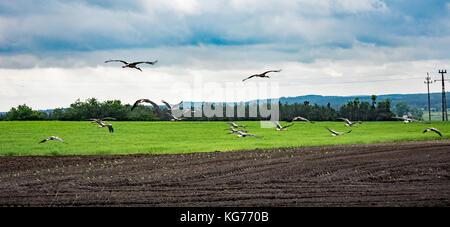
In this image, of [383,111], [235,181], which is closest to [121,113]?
[383,111]

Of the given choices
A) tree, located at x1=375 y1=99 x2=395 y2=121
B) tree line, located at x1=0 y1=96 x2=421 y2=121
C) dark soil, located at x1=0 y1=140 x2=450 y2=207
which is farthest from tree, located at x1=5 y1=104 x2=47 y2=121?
tree, located at x1=375 y1=99 x2=395 y2=121

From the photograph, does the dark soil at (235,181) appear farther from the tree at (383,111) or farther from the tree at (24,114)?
the tree at (383,111)

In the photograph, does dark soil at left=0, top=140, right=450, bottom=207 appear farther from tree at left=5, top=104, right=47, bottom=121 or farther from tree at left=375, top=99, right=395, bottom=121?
tree at left=375, top=99, right=395, bottom=121

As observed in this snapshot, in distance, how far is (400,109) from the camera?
14588cm

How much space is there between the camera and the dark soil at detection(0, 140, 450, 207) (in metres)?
14.3

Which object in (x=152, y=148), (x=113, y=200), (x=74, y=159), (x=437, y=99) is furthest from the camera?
(x=437, y=99)

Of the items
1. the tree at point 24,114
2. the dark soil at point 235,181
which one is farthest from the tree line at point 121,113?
the dark soil at point 235,181

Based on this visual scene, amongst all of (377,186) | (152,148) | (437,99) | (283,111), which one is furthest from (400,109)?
A: (377,186)

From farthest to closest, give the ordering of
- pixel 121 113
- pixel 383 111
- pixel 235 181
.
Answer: pixel 383 111 → pixel 121 113 → pixel 235 181

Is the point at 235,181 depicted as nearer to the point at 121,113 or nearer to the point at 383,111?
the point at 121,113

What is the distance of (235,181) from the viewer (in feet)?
59.4

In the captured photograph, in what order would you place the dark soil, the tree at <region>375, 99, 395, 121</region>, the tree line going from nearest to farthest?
the dark soil → the tree line → the tree at <region>375, 99, 395, 121</region>
